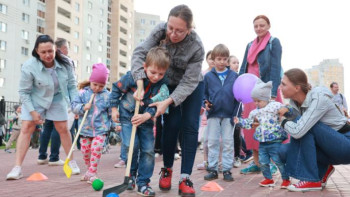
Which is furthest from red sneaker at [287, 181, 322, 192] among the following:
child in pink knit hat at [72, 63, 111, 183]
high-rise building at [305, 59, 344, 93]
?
high-rise building at [305, 59, 344, 93]

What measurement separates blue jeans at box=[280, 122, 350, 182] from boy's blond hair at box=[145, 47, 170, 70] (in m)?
1.75

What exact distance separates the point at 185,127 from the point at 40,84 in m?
2.48

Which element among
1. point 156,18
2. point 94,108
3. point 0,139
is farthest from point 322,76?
point 94,108

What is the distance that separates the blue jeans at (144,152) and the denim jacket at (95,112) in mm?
1272

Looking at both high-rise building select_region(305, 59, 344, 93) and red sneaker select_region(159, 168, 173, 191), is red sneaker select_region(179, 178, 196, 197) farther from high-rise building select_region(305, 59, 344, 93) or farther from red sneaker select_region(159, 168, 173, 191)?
high-rise building select_region(305, 59, 344, 93)

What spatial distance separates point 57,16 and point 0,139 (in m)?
32.1

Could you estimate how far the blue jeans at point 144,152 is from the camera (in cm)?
361

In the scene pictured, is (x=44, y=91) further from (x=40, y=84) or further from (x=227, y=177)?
(x=227, y=177)

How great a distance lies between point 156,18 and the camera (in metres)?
83.2

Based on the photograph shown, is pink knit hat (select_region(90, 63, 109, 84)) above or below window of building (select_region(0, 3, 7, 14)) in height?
below

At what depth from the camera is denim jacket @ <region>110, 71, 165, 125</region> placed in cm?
362

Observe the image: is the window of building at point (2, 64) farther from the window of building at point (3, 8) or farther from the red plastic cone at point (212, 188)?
the red plastic cone at point (212, 188)

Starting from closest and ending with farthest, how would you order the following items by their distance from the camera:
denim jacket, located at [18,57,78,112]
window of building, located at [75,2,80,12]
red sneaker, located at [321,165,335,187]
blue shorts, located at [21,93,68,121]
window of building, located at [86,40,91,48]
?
red sneaker, located at [321,165,335,187] → denim jacket, located at [18,57,78,112] → blue shorts, located at [21,93,68,121] → window of building, located at [75,2,80,12] → window of building, located at [86,40,91,48]

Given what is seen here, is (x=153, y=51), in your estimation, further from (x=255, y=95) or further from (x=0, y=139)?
(x=0, y=139)
